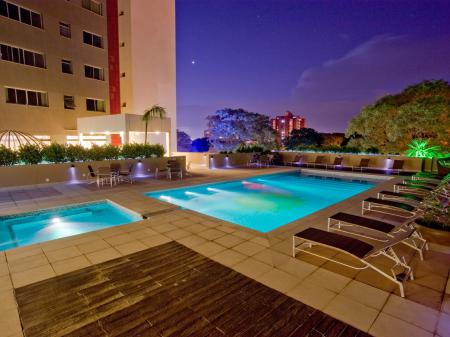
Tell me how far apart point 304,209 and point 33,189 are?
29.2ft

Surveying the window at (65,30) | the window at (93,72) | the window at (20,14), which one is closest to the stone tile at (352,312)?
the window at (20,14)

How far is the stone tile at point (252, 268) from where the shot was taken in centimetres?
337

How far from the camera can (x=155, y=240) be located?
4492 mm

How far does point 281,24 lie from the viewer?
92.9ft

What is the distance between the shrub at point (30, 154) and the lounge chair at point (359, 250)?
383 inches

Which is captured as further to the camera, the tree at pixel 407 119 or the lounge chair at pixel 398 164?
the tree at pixel 407 119

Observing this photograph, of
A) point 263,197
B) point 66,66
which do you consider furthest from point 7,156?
point 66,66

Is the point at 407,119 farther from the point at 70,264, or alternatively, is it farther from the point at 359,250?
the point at 70,264

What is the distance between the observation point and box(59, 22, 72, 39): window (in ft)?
56.8

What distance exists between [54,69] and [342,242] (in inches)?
765

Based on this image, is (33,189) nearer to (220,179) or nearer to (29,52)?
(220,179)

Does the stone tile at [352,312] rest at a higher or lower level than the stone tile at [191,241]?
lower

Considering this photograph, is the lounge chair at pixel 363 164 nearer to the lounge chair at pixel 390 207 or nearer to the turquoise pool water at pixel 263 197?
the turquoise pool water at pixel 263 197

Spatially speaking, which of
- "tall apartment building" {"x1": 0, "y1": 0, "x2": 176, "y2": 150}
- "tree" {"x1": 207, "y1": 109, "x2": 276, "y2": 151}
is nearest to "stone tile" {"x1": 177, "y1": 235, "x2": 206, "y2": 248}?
"tall apartment building" {"x1": 0, "y1": 0, "x2": 176, "y2": 150}
